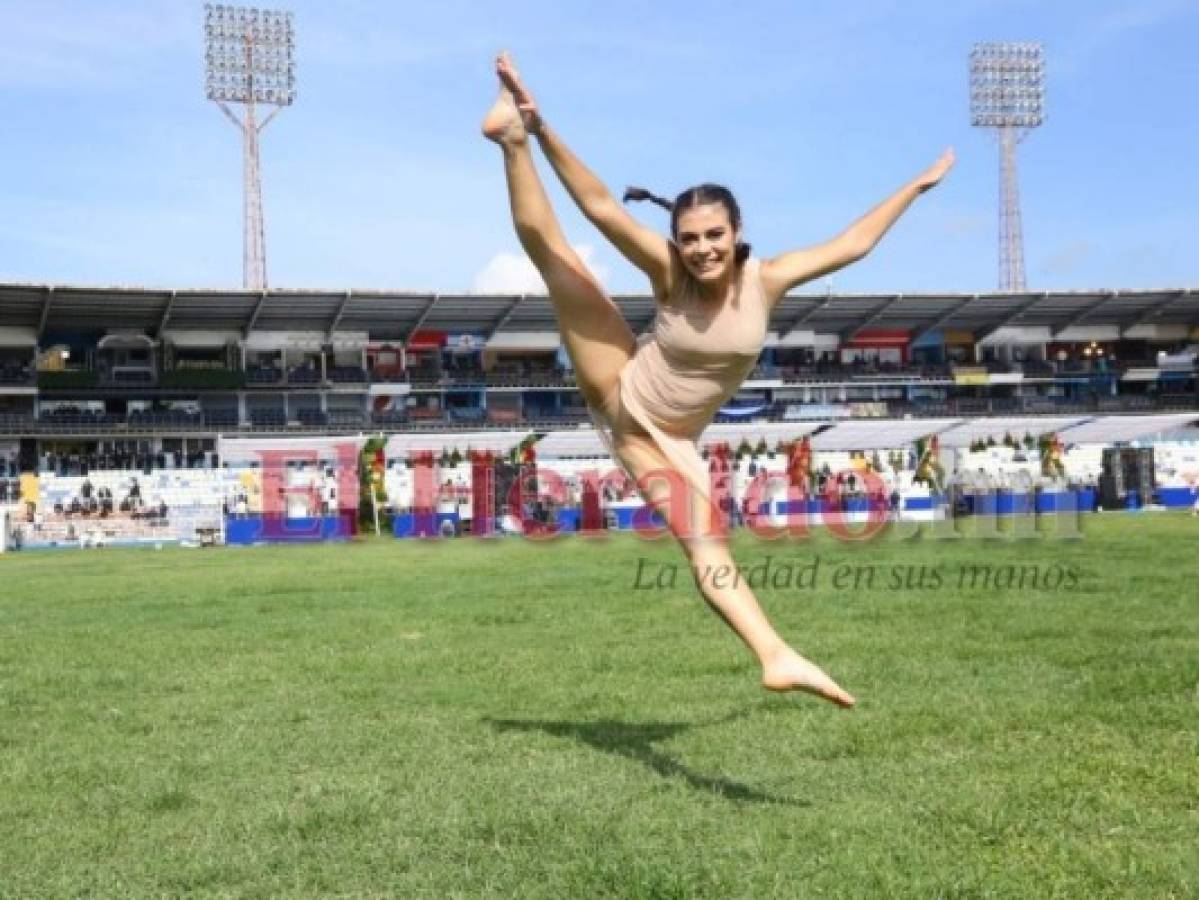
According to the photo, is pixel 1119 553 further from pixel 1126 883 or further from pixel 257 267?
pixel 257 267

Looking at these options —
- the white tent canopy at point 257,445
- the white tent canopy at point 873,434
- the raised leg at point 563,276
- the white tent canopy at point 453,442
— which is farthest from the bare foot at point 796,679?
the white tent canopy at point 873,434

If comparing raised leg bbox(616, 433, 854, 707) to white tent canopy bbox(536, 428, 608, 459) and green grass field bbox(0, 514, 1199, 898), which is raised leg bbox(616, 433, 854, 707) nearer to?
green grass field bbox(0, 514, 1199, 898)

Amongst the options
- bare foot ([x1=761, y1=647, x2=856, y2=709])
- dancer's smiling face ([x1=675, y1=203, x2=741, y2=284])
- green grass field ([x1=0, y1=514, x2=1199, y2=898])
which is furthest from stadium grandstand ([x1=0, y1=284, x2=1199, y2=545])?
bare foot ([x1=761, y1=647, x2=856, y2=709])

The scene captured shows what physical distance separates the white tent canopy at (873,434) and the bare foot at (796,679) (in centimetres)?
4671

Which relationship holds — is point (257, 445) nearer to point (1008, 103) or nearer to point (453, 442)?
point (453, 442)

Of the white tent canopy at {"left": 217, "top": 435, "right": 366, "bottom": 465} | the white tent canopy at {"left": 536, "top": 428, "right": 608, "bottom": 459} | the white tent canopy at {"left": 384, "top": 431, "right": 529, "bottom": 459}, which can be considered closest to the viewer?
the white tent canopy at {"left": 217, "top": 435, "right": 366, "bottom": 465}

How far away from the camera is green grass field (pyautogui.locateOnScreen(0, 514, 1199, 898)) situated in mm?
3455

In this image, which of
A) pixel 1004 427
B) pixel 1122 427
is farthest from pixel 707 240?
pixel 1122 427

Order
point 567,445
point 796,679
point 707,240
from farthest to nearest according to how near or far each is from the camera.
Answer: point 567,445, point 707,240, point 796,679

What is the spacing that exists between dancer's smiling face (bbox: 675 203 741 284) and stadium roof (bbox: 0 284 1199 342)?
136 ft

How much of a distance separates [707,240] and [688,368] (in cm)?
45

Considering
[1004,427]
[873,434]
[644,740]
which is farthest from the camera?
[1004,427]

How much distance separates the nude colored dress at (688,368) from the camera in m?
4.39

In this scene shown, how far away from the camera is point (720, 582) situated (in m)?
4.32
